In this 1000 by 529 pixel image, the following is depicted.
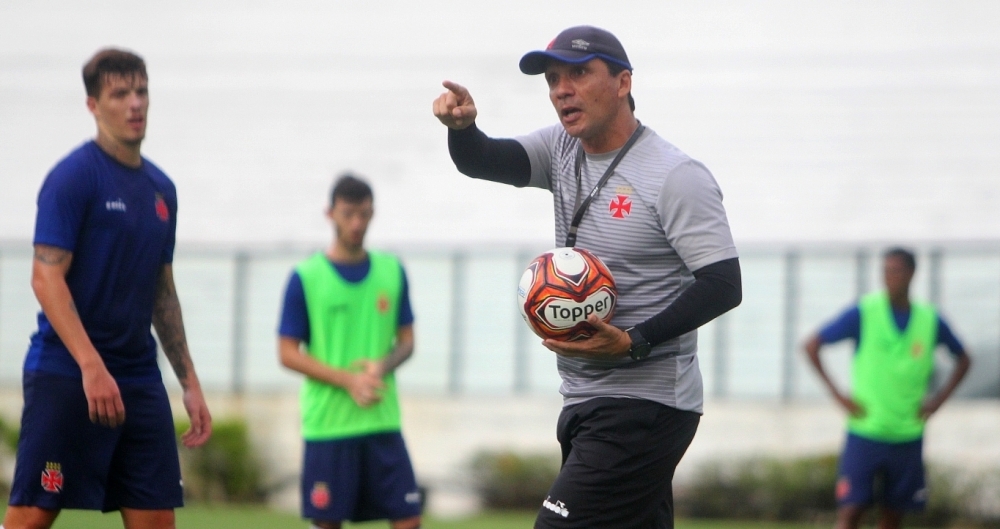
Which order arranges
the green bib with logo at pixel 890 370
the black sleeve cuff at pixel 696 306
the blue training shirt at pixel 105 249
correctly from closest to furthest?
1. the black sleeve cuff at pixel 696 306
2. the blue training shirt at pixel 105 249
3. the green bib with logo at pixel 890 370

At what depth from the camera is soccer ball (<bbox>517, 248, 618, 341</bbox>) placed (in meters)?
4.52

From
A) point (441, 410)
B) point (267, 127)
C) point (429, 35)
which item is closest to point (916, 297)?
point (441, 410)

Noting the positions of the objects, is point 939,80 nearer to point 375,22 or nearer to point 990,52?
point 990,52

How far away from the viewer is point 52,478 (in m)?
4.87

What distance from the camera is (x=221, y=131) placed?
1680 cm

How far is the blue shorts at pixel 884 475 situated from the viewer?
29.0ft

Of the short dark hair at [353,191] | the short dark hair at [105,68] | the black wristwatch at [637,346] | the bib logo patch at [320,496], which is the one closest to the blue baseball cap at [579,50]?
the black wristwatch at [637,346]

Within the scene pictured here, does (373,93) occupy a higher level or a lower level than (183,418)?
higher

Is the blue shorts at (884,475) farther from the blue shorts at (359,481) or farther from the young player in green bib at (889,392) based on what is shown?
the blue shorts at (359,481)

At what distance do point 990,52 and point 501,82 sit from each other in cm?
586

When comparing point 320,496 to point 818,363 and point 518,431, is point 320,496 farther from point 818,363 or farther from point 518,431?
point 518,431

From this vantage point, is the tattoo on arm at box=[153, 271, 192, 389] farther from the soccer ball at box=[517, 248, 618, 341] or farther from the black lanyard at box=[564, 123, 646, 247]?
the black lanyard at box=[564, 123, 646, 247]

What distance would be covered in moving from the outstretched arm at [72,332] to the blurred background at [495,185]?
8988 mm

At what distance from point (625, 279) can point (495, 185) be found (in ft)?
36.7
